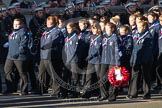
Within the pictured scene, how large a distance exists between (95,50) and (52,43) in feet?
3.16

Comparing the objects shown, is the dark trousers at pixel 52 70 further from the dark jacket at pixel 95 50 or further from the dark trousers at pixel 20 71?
the dark jacket at pixel 95 50

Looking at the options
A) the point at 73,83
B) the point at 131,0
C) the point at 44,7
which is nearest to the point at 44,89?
the point at 73,83

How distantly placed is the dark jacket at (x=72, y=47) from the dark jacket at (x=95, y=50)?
301 mm

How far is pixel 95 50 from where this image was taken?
12695mm

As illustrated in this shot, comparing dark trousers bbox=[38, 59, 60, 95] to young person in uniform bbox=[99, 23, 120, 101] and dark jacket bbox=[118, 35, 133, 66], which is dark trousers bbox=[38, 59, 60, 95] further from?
dark jacket bbox=[118, 35, 133, 66]

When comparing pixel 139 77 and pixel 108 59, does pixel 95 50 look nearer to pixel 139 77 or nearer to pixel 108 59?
pixel 108 59

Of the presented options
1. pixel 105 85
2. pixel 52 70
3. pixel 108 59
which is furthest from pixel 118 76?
pixel 52 70

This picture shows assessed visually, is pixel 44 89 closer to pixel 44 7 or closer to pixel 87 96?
pixel 87 96

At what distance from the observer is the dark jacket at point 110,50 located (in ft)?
40.7

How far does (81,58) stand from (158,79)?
2.09 m

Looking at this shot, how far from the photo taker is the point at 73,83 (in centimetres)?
1316

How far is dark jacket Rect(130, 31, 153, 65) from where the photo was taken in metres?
12.7

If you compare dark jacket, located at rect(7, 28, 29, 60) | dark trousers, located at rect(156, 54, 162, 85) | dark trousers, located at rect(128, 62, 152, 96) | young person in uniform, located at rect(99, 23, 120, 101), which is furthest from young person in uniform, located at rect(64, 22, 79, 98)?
dark trousers, located at rect(156, 54, 162, 85)

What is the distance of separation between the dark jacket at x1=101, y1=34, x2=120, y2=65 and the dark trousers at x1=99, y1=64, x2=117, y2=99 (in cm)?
14
